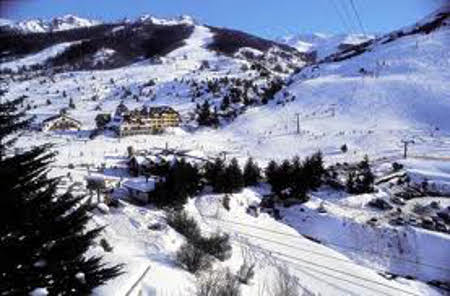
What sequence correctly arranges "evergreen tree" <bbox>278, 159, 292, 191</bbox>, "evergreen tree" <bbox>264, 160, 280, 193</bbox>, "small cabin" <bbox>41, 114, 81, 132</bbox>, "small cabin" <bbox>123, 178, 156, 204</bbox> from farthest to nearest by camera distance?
1. "small cabin" <bbox>41, 114, 81, 132</bbox>
2. "evergreen tree" <bbox>264, 160, 280, 193</bbox>
3. "evergreen tree" <bbox>278, 159, 292, 191</bbox>
4. "small cabin" <bbox>123, 178, 156, 204</bbox>

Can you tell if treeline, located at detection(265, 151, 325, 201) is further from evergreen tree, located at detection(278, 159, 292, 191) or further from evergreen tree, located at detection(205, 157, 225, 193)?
evergreen tree, located at detection(205, 157, 225, 193)

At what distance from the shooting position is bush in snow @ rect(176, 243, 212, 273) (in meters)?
19.8

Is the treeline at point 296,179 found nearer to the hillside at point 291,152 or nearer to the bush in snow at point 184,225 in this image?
the hillside at point 291,152

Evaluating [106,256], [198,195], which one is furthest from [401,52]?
[106,256]

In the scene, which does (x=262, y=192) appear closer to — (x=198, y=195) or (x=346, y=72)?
(x=198, y=195)

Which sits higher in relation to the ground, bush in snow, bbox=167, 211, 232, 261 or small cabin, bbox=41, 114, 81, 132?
small cabin, bbox=41, 114, 81, 132

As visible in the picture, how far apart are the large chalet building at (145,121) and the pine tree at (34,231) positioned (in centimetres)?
6003

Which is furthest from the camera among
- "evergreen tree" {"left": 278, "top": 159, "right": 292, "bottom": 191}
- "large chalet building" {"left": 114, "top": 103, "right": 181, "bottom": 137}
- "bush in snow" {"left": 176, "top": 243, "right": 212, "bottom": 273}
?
"large chalet building" {"left": 114, "top": 103, "right": 181, "bottom": 137}

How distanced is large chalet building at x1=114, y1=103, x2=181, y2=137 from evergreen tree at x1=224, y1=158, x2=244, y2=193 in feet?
115

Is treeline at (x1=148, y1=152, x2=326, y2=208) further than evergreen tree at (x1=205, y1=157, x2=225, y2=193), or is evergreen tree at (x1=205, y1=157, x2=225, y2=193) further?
evergreen tree at (x1=205, y1=157, x2=225, y2=193)

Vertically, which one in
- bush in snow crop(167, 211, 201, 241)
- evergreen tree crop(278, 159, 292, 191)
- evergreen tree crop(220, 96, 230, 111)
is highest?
evergreen tree crop(220, 96, 230, 111)

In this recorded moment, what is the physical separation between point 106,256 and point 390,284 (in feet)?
49.8

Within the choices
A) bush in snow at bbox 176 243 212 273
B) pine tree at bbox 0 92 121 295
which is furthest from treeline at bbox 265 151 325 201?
pine tree at bbox 0 92 121 295

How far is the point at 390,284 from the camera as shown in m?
23.4
